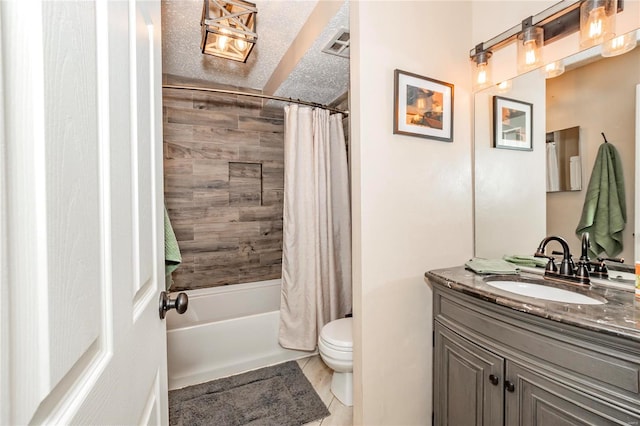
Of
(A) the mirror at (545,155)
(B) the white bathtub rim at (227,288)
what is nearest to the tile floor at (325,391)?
(B) the white bathtub rim at (227,288)

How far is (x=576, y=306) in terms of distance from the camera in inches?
37.6

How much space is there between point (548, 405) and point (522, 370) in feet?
0.36

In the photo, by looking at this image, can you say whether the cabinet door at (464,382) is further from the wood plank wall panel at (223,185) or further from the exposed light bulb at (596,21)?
the wood plank wall panel at (223,185)

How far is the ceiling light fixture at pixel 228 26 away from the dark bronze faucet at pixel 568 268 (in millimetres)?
1903

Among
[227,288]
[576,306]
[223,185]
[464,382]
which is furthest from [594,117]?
[227,288]

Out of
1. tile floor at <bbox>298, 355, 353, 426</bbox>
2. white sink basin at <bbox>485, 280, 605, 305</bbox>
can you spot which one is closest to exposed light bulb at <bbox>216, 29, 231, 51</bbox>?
white sink basin at <bbox>485, 280, 605, 305</bbox>

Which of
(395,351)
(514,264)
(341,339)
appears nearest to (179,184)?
(341,339)

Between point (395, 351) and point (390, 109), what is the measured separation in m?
1.24

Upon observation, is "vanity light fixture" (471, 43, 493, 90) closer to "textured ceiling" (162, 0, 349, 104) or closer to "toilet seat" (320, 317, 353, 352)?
"textured ceiling" (162, 0, 349, 104)

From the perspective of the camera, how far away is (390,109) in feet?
4.70

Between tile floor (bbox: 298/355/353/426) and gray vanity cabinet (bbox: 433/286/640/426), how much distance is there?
0.53 meters

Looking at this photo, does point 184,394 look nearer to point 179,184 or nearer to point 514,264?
point 179,184

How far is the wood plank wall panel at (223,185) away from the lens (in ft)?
8.61

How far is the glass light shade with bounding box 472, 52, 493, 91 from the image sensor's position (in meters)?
1.60
